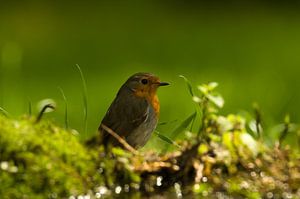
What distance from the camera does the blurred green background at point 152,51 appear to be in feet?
29.7

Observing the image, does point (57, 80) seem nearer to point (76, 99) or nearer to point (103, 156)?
point (76, 99)

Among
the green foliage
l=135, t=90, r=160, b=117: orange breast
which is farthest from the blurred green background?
the green foliage

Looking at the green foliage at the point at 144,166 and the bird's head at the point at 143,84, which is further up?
the bird's head at the point at 143,84

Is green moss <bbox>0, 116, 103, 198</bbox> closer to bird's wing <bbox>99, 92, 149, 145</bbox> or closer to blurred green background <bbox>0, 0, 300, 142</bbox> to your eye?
bird's wing <bbox>99, 92, 149, 145</bbox>

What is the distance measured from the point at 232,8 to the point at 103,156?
10606mm

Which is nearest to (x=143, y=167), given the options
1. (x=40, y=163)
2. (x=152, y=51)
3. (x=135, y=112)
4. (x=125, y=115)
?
(x=40, y=163)

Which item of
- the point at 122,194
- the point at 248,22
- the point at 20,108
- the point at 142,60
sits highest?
the point at 248,22

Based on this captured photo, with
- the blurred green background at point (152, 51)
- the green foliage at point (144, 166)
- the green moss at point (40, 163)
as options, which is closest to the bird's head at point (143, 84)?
the blurred green background at point (152, 51)

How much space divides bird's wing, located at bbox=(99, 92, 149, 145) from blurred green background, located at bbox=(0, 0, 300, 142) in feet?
4.30

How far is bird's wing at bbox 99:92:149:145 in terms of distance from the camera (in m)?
5.53

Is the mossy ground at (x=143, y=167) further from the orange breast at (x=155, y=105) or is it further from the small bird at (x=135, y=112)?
the orange breast at (x=155, y=105)

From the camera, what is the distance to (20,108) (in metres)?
8.55

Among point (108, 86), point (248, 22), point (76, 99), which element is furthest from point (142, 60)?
point (248, 22)

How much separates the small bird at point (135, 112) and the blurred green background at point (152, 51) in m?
1.15
